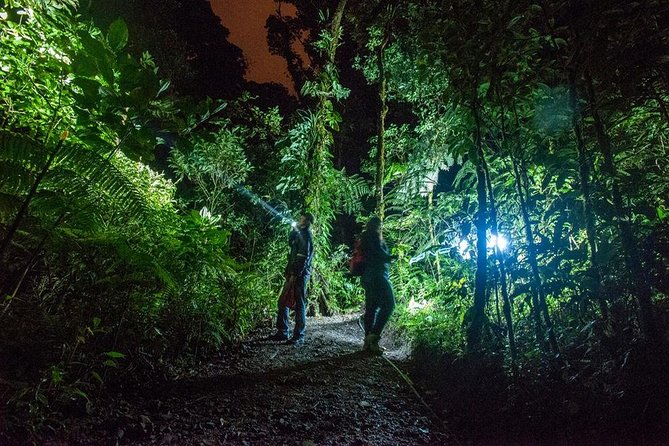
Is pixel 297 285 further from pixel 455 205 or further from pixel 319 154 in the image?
pixel 319 154

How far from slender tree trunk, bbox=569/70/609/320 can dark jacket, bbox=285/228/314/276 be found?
12.8 feet

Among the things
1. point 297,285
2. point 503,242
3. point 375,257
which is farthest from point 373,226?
point 503,242

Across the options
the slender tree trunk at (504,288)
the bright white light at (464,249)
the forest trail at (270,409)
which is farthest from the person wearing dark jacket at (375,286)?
the slender tree trunk at (504,288)

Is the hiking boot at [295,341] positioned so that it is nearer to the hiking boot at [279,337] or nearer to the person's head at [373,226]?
the hiking boot at [279,337]

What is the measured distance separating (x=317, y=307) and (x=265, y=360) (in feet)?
14.2

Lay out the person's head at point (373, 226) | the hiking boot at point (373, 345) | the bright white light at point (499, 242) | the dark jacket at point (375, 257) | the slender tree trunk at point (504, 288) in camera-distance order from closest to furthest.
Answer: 1. the slender tree trunk at point (504, 288)
2. the bright white light at point (499, 242)
3. the hiking boot at point (373, 345)
4. the dark jacket at point (375, 257)
5. the person's head at point (373, 226)

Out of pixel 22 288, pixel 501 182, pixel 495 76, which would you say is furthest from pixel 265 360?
pixel 495 76

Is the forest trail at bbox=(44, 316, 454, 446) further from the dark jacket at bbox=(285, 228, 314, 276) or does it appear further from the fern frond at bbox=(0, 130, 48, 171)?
the fern frond at bbox=(0, 130, 48, 171)

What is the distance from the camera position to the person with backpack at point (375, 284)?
5406mm

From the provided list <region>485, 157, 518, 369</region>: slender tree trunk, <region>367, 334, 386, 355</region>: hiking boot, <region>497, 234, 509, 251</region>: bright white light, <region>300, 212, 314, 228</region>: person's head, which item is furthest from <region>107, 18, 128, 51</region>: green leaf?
<region>367, 334, 386, 355</region>: hiking boot

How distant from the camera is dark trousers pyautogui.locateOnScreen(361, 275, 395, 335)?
5410 mm

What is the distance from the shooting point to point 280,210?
28.2 ft

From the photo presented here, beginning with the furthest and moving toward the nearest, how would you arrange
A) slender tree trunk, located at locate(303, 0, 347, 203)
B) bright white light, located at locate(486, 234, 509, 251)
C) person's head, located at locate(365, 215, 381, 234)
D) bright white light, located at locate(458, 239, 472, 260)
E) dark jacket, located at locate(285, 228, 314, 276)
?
slender tree trunk, located at locate(303, 0, 347, 203), dark jacket, located at locate(285, 228, 314, 276), person's head, located at locate(365, 215, 381, 234), bright white light, located at locate(458, 239, 472, 260), bright white light, located at locate(486, 234, 509, 251)

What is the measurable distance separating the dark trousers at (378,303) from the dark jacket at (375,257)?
81 millimetres
